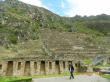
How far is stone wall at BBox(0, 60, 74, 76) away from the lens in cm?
5828

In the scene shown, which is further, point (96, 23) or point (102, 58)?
point (96, 23)

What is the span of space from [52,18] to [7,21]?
29.9 metres

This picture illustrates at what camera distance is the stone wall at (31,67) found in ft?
191

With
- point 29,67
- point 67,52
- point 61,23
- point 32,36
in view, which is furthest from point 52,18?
point 29,67

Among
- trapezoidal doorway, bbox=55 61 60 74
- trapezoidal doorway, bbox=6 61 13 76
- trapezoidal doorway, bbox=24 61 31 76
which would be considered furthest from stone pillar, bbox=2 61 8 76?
trapezoidal doorway, bbox=55 61 60 74

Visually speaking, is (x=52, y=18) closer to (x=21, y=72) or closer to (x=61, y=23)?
(x=61, y=23)

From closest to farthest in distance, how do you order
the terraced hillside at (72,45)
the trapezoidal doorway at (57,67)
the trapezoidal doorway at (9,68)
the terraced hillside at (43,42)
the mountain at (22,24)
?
the trapezoidal doorway at (9,68)
the trapezoidal doorway at (57,67)
the terraced hillside at (43,42)
the terraced hillside at (72,45)
the mountain at (22,24)

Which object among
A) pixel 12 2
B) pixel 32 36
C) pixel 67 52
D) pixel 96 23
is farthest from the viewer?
pixel 96 23

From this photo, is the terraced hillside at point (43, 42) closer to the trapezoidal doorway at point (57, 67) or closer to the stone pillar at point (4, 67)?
the trapezoidal doorway at point (57, 67)

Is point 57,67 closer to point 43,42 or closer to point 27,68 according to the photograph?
point 27,68

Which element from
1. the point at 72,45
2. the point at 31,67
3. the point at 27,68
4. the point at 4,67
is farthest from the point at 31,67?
the point at 72,45

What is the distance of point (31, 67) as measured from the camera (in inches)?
2359

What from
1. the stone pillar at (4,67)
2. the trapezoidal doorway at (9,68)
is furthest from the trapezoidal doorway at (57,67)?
the stone pillar at (4,67)

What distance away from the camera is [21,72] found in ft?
195
